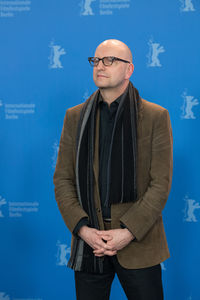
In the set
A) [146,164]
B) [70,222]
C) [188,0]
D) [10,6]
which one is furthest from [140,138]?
[10,6]

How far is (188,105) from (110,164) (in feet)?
3.29

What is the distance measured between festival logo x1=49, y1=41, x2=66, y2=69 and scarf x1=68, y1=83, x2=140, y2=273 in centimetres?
87

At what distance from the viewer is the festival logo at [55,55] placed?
2.48 meters

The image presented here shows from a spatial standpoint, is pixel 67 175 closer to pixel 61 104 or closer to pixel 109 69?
pixel 109 69

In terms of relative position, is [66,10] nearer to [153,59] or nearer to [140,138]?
[153,59]

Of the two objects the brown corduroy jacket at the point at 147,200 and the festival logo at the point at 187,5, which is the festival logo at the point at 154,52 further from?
the brown corduroy jacket at the point at 147,200

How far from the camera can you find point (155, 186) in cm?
160

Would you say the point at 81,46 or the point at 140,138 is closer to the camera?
the point at 140,138

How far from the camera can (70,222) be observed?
5.41ft

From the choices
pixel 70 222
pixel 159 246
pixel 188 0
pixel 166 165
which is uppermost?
pixel 188 0

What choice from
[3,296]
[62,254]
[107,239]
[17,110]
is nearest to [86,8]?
[17,110]

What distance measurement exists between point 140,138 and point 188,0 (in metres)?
1.20

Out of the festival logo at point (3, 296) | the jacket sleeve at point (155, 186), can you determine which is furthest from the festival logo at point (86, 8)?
the festival logo at point (3, 296)

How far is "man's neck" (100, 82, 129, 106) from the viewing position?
169cm
